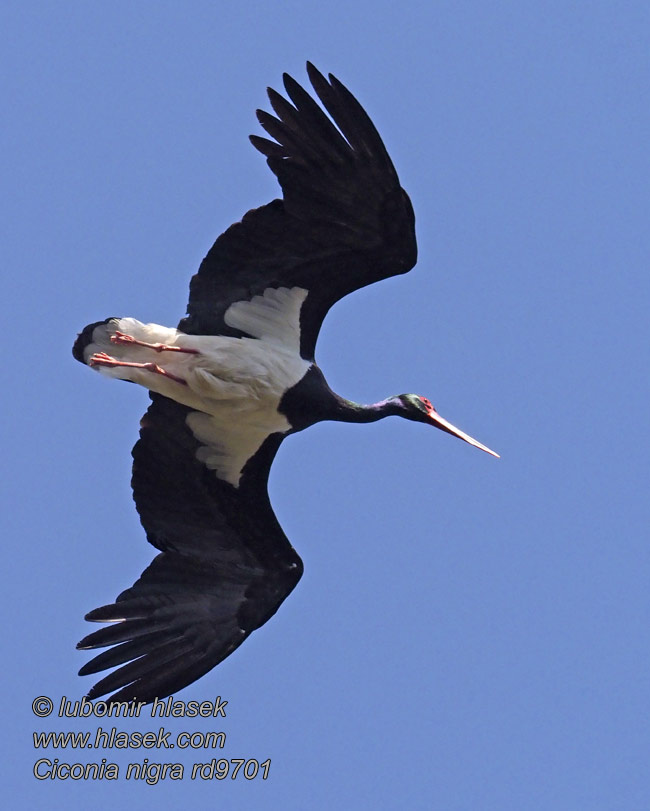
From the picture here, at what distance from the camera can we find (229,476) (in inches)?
531

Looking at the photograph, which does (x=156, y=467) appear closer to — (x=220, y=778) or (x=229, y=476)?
(x=229, y=476)

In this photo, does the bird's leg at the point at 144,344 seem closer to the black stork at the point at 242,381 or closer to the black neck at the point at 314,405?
the black stork at the point at 242,381

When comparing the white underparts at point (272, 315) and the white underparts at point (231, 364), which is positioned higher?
the white underparts at point (272, 315)

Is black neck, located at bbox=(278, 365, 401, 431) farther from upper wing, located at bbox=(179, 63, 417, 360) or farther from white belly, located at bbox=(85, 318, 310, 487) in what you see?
upper wing, located at bbox=(179, 63, 417, 360)

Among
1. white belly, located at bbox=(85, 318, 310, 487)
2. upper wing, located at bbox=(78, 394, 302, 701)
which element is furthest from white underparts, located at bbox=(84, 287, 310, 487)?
upper wing, located at bbox=(78, 394, 302, 701)

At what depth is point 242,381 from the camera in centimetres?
1278

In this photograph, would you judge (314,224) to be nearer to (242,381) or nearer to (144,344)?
(242,381)

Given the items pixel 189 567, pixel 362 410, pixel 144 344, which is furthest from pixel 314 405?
pixel 189 567

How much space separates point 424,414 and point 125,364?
2495mm

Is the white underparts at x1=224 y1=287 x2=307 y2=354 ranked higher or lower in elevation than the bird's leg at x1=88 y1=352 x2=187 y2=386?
higher

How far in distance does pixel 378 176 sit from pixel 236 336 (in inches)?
62.3

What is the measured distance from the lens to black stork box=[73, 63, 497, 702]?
40.4 ft

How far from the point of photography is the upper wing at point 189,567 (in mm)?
12883

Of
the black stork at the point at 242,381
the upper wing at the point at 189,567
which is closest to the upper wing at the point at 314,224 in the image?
the black stork at the point at 242,381
